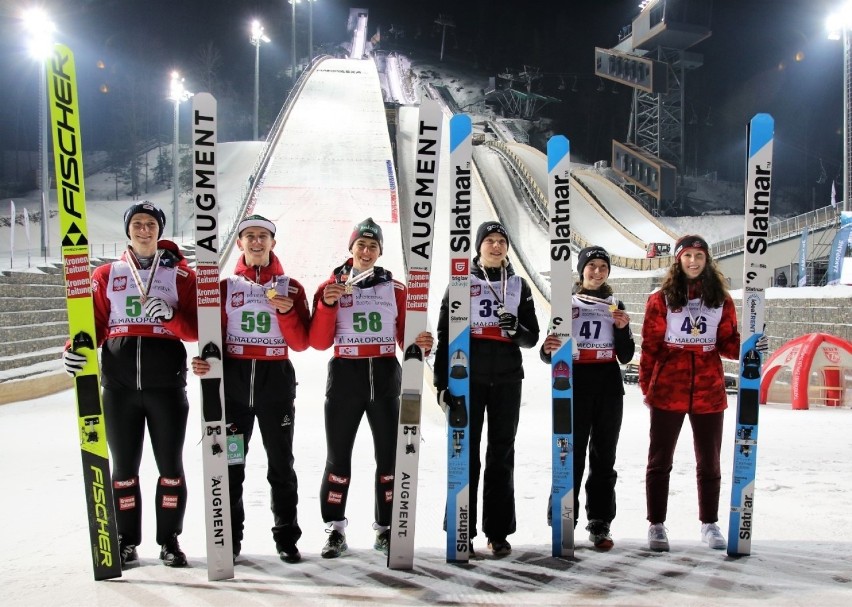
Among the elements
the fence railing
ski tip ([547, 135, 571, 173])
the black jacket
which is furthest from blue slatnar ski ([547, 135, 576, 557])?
the fence railing

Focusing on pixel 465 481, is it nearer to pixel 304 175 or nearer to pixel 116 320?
pixel 116 320

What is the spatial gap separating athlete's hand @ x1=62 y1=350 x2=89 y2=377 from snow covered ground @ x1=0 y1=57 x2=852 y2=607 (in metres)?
0.93

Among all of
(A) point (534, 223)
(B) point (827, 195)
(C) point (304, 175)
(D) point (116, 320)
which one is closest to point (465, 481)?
(D) point (116, 320)

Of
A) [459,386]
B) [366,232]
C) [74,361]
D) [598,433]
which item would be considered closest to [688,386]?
[598,433]

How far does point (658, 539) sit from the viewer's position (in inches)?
126

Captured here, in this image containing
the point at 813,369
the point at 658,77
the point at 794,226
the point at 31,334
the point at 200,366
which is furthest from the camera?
the point at 658,77

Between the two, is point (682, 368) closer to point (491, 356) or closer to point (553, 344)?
point (553, 344)

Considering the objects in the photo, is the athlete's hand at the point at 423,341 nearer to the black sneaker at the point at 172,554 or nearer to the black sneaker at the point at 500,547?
the black sneaker at the point at 500,547

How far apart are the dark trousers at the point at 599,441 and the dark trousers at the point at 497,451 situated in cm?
40

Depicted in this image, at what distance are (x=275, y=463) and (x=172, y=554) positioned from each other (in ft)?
2.08

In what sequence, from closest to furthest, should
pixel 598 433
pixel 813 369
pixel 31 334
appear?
pixel 598 433
pixel 813 369
pixel 31 334

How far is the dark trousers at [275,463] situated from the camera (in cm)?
306

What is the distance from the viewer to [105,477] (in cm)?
297

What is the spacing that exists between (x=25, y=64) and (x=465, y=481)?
34.3m
